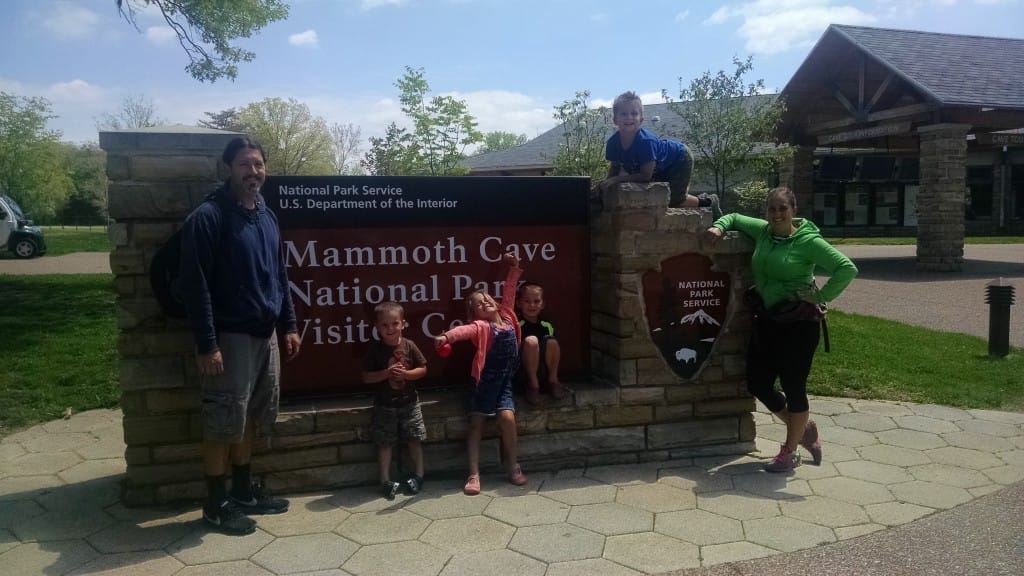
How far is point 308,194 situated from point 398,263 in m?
0.66

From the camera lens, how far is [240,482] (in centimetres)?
382

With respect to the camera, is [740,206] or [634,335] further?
[740,206]

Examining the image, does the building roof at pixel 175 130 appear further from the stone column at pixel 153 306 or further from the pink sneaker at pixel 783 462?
the pink sneaker at pixel 783 462

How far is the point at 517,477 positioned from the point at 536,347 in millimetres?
762

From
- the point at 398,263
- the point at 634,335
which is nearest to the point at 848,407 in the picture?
the point at 634,335

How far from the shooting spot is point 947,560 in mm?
3289

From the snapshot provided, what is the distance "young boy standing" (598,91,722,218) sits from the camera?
4.62m

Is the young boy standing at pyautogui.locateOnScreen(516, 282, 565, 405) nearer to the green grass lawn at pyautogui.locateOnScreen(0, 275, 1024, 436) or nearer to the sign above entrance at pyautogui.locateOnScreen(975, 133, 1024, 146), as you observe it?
the green grass lawn at pyautogui.locateOnScreen(0, 275, 1024, 436)

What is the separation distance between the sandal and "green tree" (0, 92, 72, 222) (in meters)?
46.9

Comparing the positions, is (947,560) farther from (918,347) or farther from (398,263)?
(918,347)

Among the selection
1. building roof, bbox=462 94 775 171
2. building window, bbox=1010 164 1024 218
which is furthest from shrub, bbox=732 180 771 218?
building window, bbox=1010 164 1024 218

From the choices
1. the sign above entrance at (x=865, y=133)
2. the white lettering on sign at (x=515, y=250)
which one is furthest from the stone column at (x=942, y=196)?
the white lettering on sign at (x=515, y=250)

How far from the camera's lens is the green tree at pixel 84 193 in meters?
52.3

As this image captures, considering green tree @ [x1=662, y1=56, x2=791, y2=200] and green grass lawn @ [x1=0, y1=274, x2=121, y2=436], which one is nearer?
green grass lawn @ [x1=0, y1=274, x2=121, y2=436]
